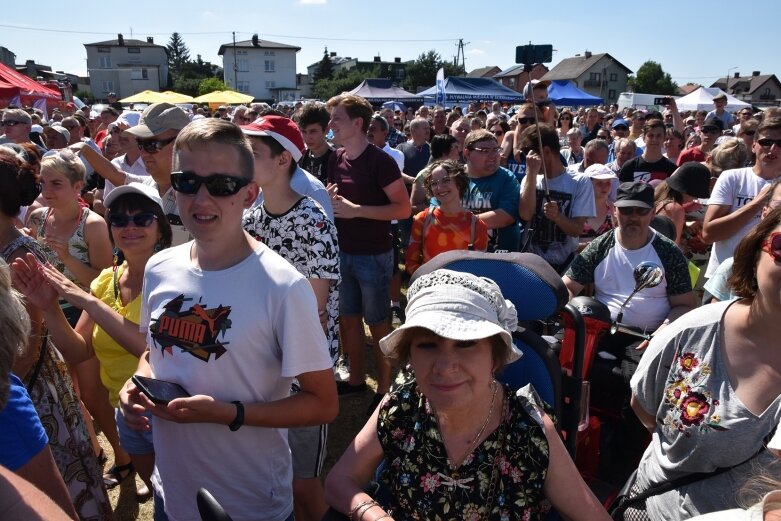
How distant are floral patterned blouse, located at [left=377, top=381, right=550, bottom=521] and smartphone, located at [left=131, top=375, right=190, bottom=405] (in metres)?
0.68

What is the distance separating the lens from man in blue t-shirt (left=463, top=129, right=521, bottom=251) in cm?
455

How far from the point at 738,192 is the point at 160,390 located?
393 centimetres

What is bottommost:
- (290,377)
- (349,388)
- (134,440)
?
(349,388)

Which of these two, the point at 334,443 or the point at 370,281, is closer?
A: the point at 334,443

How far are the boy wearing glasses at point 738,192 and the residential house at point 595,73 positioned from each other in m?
81.0

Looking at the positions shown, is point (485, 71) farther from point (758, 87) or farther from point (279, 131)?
point (279, 131)

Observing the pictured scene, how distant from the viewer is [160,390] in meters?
1.67

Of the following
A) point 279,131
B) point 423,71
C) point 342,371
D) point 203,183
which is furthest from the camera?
point 423,71

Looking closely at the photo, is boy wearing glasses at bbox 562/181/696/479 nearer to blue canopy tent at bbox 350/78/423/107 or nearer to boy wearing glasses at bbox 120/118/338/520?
boy wearing glasses at bbox 120/118/338/520

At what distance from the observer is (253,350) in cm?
173

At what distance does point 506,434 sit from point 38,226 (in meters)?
3.59

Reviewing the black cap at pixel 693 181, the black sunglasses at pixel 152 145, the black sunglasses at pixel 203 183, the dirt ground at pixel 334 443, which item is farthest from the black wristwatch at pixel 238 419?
the black cap at pixel 693 181

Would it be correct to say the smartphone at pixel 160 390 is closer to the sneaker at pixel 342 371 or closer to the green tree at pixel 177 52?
the sneaker at pixel 342 371

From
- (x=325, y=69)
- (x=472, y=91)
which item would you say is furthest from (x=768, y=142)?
(x=325, y=69)
